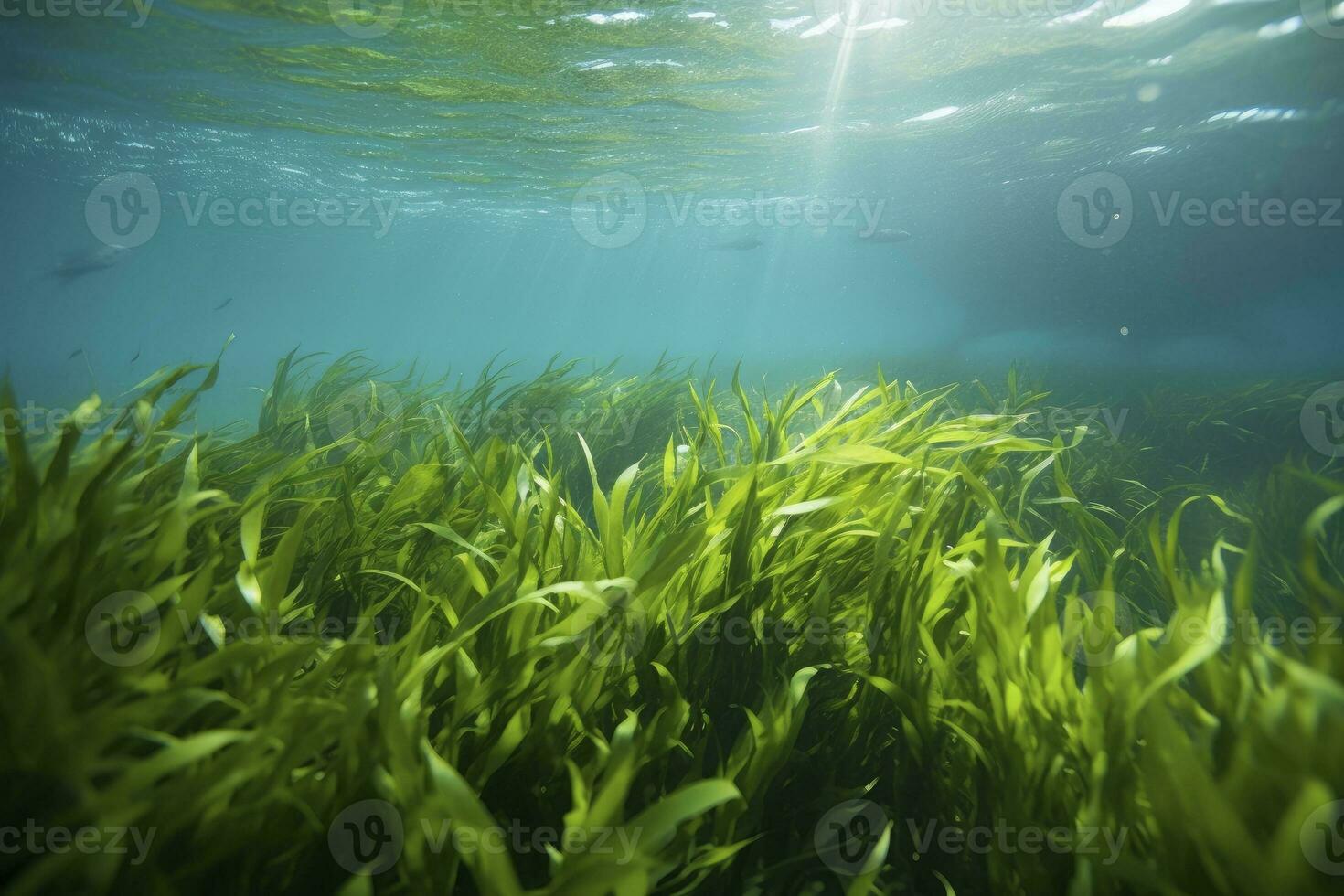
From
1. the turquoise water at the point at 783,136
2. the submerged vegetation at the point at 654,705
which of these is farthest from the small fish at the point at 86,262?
the submerged vegetation at the point at 654,705

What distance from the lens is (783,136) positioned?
19094 mm

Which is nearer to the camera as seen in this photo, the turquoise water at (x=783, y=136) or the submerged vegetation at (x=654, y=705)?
the submerged vegetation at (x=654, y=705)

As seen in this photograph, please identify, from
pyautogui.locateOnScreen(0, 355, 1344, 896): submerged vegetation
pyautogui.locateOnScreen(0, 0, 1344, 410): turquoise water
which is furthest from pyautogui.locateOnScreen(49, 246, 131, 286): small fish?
pyautogui.locateOnScreen(0, 355, 1344, 896): submerged vegetation

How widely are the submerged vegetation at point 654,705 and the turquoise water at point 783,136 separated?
2495 mm

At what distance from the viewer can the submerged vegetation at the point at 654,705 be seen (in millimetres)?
1191

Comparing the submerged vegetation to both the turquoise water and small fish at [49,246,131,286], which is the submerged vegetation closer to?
the turquoise water

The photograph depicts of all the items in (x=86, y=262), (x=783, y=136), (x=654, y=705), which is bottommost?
(x=654, y=705)

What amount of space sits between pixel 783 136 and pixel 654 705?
20.4 metres

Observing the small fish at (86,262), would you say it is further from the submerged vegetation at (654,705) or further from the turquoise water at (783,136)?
the submerged vegetation at (654,705)

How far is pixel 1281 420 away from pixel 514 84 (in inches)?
624

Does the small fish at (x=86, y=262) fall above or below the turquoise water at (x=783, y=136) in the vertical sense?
below

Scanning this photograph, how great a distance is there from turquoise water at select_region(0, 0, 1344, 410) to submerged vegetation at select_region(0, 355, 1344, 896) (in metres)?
2.50

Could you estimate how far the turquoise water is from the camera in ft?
38.9

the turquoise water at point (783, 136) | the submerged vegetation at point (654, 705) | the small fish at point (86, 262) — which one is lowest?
the submerged vegetation at point (654, 705)
